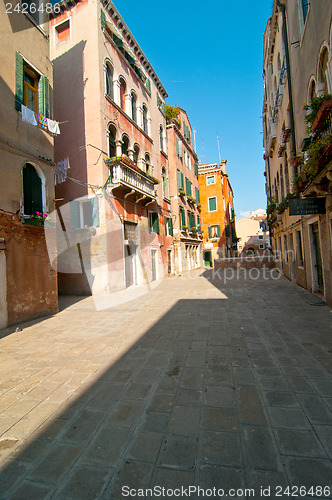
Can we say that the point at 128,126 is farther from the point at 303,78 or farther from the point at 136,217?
the point at 303,78

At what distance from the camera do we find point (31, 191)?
297 inches

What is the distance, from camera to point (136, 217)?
14.8 m

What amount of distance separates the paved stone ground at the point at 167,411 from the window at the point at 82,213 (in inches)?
282

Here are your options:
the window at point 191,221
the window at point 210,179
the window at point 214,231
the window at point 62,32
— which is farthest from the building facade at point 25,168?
the window at point 210,179

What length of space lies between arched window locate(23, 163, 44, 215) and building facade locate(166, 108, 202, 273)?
48.1 feet

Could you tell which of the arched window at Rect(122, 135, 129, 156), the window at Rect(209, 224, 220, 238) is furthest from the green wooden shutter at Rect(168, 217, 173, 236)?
the window at Rect(209, 224, 220, 238)

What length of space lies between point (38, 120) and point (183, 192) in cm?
1623

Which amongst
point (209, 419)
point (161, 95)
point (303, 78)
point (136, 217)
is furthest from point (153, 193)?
point (209, 419)

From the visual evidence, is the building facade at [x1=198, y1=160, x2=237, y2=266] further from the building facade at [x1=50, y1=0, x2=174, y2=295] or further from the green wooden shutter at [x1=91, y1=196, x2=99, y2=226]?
the green wooden shutter at [x1=91, y1=196, x2=99, y2=226]

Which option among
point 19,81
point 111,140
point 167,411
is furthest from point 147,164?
point 167,411

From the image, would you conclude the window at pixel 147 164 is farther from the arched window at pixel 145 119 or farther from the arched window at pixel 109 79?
the arched window at pixel 109 79

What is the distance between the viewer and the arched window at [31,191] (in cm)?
736

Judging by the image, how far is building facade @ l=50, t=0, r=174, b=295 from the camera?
38.7ft

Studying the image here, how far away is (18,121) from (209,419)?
341 inches
